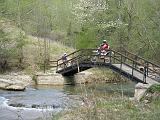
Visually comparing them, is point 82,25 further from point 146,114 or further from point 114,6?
point 146,114

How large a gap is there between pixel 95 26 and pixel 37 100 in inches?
830

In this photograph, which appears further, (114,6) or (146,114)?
(114,6)

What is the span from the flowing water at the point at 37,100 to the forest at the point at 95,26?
26.7 ft

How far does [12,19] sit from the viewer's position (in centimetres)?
4959

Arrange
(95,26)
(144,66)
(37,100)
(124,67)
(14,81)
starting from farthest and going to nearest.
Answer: (95,26), (14,81), (124,67), (144,66), (37,100)

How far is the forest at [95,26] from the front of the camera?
42.5 metres

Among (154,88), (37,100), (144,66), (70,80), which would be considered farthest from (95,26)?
(154,88)

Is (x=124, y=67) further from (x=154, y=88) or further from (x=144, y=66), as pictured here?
(x=154, y=88)

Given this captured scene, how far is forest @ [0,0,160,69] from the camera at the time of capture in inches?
1674

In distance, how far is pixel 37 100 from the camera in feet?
94.1

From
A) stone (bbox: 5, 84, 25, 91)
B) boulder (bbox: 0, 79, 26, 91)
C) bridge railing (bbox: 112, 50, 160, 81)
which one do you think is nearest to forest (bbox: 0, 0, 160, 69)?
bridge railing (bbox: 112, 50, 160, 81)

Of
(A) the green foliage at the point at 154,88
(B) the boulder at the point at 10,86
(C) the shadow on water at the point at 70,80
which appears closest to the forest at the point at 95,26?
(C) the shadow on water at the point at 70,80

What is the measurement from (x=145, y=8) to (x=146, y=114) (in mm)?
32366

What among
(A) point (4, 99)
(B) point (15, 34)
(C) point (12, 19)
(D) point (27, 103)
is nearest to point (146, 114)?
(D) point (27, 103)
